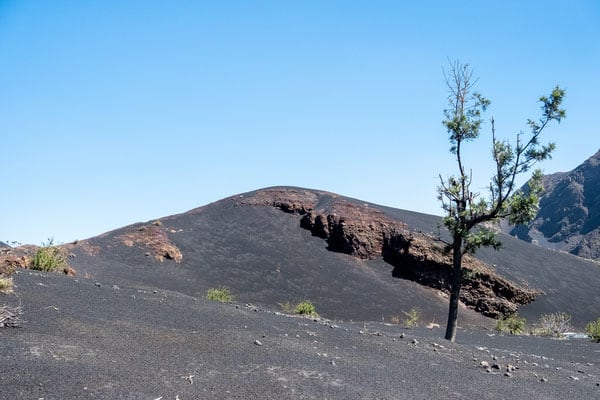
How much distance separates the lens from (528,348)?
15.0 metres

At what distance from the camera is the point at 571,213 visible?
107500 millimetres

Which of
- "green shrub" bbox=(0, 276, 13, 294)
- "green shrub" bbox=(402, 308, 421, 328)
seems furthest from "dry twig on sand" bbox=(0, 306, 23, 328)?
"green shrub" bbox=(402, 308, 421, 328)

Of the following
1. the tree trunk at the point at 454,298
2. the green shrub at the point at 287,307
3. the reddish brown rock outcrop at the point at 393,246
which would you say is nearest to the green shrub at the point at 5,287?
the tree trunk at the point at 454,298

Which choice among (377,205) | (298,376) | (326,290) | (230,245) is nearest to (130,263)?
(230,245)

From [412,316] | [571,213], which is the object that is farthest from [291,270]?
[571,213]

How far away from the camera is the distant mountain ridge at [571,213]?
3939 inches

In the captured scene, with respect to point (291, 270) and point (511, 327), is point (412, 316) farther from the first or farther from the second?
point (291, 270)

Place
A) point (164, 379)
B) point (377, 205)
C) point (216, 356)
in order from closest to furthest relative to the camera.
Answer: point (164, 379) < point (216, 356) < point (377, 205)

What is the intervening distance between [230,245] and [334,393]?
25.1 m

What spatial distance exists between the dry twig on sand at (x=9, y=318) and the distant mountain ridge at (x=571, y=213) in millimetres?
97643

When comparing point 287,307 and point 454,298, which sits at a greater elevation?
point 454,298

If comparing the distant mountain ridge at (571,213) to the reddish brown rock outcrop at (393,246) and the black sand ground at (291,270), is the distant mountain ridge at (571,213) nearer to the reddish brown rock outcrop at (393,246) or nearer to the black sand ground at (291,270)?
the black sand ground at (291,270)

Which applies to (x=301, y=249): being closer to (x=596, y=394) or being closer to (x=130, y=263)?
(x=130, y=263)

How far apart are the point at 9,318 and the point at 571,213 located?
11701cm
